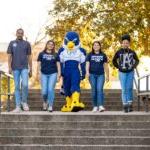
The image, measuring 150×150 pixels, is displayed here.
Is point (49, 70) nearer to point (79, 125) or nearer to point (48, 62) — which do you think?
point (48, 62)

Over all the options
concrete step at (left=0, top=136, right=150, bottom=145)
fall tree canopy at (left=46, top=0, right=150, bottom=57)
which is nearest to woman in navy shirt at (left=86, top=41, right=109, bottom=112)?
concrete step at (left=0, top=136, right=150, bottom=145)

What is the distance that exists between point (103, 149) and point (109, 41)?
1576cm

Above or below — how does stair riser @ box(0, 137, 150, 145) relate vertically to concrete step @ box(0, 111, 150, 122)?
below

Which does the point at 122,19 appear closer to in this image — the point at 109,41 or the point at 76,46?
the point at 109,41

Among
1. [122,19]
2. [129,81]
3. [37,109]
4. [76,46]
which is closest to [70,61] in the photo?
[76,46]

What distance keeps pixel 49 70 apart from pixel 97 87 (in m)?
1.12

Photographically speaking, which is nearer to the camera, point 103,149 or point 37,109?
point 103,149

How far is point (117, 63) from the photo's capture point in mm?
14969

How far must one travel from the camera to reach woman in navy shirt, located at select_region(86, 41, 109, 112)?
49.1ft

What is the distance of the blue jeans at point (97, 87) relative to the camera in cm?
1494

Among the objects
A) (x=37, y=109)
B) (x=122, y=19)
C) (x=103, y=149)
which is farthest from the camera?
(x=122, y=19)

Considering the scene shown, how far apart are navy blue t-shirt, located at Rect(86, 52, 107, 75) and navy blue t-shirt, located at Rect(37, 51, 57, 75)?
0.75 m

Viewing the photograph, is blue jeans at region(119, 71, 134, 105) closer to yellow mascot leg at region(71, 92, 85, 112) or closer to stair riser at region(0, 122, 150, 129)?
yellow mascot leg at region(71, 92, 85, 112)

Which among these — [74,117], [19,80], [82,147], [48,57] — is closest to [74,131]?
[74,117]
